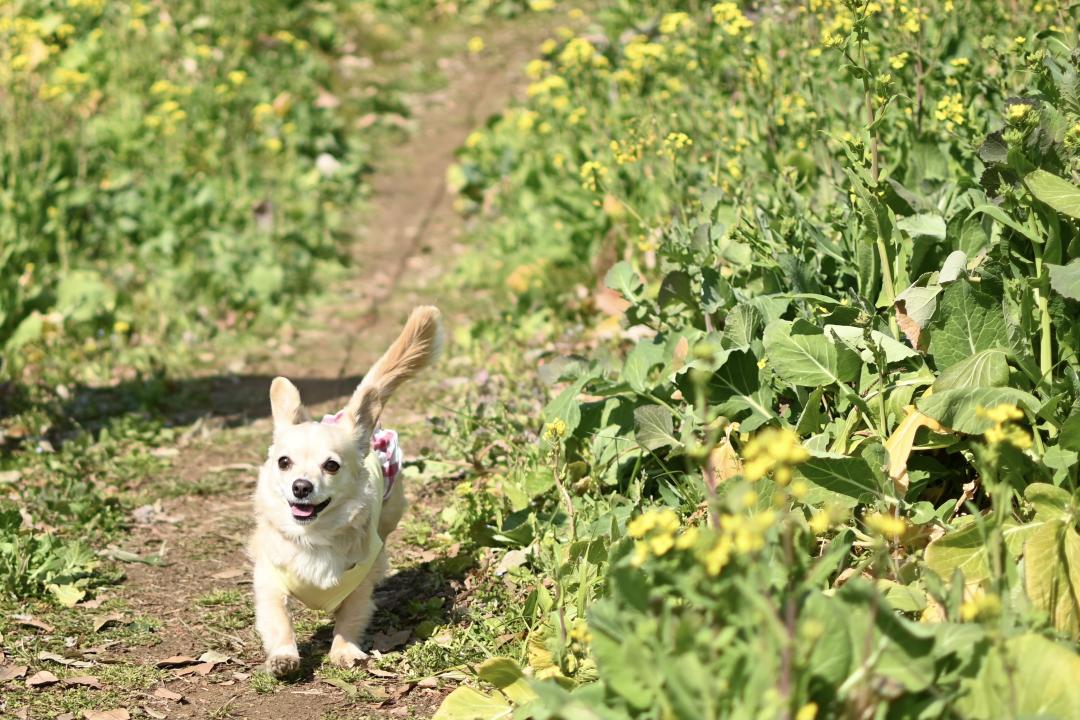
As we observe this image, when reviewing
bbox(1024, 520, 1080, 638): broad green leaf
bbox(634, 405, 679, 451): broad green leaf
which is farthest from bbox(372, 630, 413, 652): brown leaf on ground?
bbox(1024, 520, 1080, 638): broad green leaf

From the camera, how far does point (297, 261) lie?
812 cm

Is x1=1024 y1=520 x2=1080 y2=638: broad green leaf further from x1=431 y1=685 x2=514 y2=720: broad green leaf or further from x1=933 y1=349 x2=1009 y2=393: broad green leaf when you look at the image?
x1=431 y1=685 x2=514 y2=720: broad green leaf

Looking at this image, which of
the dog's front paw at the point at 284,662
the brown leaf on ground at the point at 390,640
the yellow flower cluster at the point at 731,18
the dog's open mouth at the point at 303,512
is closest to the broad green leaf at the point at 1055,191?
the yellow flower cluster at the point at 731,18

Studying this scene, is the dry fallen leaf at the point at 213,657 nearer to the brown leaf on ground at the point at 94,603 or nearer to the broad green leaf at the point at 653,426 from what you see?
the brown leaf on ground at the point at 94,603

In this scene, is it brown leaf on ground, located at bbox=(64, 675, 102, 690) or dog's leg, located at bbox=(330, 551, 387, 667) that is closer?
brown leaf on ground, located at bbox=(64, 675, 102, 690)

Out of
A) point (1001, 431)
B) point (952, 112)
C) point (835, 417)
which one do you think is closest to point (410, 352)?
point (835, 417)

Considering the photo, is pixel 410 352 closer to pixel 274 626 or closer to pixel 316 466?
pixel 316 466

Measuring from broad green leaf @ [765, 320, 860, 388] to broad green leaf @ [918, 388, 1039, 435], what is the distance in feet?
1.23

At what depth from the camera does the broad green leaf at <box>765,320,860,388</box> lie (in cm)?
371

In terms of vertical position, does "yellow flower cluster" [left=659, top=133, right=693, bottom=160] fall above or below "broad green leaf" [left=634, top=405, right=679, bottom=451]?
above

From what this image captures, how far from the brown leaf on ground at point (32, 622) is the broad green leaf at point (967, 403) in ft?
9.24

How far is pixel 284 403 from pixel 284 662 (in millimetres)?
845

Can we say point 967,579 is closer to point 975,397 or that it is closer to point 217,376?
point 975,397

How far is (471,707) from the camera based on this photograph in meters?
3.23
